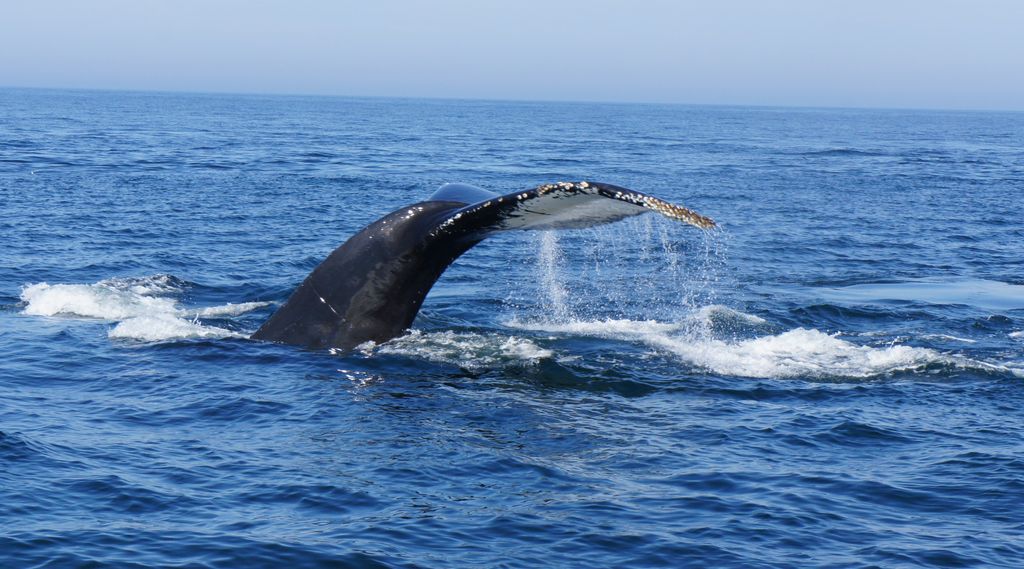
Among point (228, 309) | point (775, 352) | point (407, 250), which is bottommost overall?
point (228, 309)

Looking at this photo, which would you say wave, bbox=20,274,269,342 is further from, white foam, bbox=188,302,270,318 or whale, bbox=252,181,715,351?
whale, bbox=252,181,715,351

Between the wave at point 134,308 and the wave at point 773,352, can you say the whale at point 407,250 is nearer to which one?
the wave at point 134,308

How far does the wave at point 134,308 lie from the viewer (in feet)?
40.8

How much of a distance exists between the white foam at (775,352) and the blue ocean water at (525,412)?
52 millimetres

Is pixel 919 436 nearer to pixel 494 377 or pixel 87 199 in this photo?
pixel 494 377

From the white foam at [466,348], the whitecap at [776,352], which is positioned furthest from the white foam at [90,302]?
the whitecap at [776,352]

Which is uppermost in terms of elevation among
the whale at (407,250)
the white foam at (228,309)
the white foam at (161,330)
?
the whale at (407,250)

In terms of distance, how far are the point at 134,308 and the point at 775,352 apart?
7.55 meters

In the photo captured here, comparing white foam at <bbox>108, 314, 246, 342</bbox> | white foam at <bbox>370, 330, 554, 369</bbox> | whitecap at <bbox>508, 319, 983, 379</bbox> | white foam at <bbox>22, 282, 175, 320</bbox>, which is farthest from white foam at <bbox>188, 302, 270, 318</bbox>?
whitecap at <bbox>508, 319, 983, 379</bbox>

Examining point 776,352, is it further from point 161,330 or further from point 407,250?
point 161,330

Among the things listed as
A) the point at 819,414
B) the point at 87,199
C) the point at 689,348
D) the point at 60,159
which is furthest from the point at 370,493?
the point at 60,159

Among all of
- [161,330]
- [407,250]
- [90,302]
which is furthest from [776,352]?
[90,302]

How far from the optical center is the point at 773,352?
1238 centimetres

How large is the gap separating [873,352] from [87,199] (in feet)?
67.8
